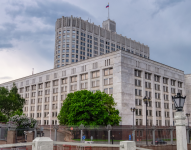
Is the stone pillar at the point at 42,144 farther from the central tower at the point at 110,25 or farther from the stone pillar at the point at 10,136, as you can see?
the central tower at the point at 110,25

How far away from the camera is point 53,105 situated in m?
78.1

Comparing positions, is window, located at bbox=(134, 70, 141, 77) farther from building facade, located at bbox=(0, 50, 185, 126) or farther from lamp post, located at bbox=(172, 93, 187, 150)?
lamp post, located at bbox=(172, 93, 187, 150)

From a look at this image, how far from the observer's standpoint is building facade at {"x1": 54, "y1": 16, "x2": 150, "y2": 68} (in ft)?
370

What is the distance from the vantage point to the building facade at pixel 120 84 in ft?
191

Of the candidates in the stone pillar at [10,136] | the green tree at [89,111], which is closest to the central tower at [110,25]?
the green tree at [89,111]

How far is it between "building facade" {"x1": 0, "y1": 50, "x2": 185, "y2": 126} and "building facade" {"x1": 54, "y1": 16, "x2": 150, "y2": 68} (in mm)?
29326

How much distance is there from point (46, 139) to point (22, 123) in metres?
26.4

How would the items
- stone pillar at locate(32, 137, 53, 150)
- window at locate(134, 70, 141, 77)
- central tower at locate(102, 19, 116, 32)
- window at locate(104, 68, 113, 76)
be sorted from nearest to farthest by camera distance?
1. stone pillar at locate(32, 137, 53, 150)
2. window at locate(104, 68, 113, 76)
3. window at locate(134, 70, 141, 77)
4. central tower at locate(102, 19, 116, 32)

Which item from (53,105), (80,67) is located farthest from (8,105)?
(80,67)

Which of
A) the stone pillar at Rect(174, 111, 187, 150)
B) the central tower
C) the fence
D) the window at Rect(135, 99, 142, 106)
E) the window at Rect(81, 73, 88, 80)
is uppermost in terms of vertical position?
the central tower

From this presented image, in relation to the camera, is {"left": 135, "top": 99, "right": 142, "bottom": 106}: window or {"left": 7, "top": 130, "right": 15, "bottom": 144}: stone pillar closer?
{"left": 7, "top": 130, "right": 15, "bottom": 144}: stone pillar

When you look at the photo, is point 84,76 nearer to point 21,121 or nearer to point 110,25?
point 21,121

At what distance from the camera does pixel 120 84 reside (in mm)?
56625

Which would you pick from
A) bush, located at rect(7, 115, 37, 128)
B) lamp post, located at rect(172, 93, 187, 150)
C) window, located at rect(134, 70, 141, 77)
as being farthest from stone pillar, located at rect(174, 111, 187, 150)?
window, located at rect(134, 70, 141, 77)
